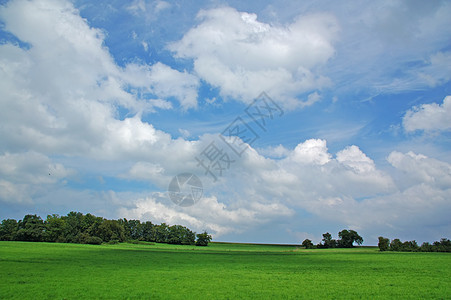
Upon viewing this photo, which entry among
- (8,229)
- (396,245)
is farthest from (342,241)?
(8,229)

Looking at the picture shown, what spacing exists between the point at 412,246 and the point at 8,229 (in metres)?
168

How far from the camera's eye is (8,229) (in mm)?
122375

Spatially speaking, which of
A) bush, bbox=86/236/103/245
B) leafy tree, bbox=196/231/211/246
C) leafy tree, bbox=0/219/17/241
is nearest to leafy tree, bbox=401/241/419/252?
leafy tree, bbox=196/231/211/246

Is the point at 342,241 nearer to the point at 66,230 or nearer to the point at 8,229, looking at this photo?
the point at 66,230

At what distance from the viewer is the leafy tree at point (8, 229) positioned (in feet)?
384

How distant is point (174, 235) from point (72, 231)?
4908 cm

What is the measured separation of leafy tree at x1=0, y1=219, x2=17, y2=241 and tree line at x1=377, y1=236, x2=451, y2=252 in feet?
494

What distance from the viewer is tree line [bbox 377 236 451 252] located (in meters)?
118

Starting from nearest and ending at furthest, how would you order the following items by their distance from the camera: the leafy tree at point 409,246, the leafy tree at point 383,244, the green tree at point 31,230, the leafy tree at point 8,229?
the green tree at point 31,230
the leafy tree at point 8,229
the leafy tree at point 409,246
the leafy tree at point 383,244

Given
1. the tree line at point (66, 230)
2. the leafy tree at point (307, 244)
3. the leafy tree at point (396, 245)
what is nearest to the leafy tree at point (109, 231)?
the tree line at point (66, 230)

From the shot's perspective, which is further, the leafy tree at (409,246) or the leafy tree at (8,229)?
the leafy tree at (409,246)

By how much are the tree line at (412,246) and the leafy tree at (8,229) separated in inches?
5934

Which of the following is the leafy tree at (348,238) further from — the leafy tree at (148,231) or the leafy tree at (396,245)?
the leafy tree at (148,231)

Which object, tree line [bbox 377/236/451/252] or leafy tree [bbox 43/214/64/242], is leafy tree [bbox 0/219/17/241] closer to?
leafy tree [bbox 43/214/64/242]
